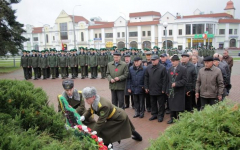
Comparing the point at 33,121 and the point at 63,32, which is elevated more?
the point at 63,32

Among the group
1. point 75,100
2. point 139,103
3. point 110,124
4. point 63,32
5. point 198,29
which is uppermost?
point 63,32

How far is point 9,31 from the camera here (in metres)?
24.5

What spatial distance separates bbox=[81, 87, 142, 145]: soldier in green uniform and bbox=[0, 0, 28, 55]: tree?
2204 cm

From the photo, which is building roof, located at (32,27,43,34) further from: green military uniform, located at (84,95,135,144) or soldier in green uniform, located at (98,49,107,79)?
green military uniform, located at (84,95,135,144)

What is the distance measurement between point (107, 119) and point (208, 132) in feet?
8.43

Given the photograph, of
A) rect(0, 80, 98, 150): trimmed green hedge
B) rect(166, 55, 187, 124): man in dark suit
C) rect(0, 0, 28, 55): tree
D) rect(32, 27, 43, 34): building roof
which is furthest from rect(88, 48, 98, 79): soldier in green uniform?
rect(32, 27, 43, 34): building roof

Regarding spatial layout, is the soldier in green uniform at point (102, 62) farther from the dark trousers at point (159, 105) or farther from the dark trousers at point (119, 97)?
the dark trousers at point (159, 105)

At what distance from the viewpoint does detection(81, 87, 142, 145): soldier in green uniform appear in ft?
14.1

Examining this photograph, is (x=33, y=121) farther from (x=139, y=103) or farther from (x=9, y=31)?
(x=9, y=31)

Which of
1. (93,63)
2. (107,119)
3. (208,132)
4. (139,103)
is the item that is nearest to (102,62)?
(93,63)

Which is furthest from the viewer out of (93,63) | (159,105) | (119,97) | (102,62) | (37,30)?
(37,30)

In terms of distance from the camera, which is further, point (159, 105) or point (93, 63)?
point (93, 63)

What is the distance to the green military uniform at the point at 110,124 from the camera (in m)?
4.37

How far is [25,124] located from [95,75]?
14316 mm
